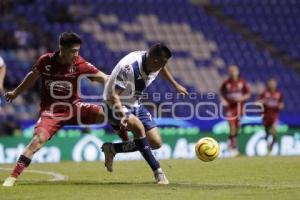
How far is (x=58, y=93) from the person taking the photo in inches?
432

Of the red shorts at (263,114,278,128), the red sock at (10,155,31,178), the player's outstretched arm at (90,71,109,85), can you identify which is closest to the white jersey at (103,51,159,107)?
the player's outstretched arm at (90,71,109,85)

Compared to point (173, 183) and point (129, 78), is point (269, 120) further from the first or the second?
point (129, 78)

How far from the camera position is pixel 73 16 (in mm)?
27047

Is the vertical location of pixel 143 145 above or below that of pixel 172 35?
below

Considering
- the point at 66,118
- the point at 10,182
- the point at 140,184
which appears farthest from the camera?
the point at 66,118

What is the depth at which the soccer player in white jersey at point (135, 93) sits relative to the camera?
10.3 m

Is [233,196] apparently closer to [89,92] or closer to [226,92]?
[226,92]

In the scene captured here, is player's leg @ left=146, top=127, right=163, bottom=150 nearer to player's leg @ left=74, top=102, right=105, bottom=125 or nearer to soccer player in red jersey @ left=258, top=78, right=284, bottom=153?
player's leg @ left=74, top=102, right=105, bottom=125

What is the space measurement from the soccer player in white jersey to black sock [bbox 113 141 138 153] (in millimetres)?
16

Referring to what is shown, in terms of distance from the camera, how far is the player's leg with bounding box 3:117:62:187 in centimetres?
1052

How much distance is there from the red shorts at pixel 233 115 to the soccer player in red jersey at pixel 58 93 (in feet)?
30.5

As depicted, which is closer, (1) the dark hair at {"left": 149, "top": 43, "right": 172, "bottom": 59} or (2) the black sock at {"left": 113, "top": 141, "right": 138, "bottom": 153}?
(1) the dark hair at {"left": 149, "top": 43, "right": 172, "bottom": 59}

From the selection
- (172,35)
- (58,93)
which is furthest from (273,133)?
(58,93)

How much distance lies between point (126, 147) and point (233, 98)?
31.3ft
